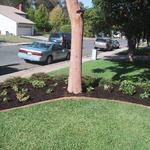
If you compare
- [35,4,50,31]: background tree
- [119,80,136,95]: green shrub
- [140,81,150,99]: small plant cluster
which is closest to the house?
[35,4,50,31]: background tree

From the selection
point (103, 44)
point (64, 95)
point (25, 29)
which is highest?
point (64, 95)

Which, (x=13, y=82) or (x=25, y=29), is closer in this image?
(x=13, y=82)

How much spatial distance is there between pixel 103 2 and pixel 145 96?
13887 mm

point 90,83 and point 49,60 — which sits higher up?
point 90,83

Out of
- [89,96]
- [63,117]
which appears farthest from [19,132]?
[89,96]

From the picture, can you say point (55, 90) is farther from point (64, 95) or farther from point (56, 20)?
point (56, 20)

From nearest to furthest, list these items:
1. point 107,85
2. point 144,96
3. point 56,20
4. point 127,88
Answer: point 144,96 < point 127,88 < point 107,85 < point 56,20

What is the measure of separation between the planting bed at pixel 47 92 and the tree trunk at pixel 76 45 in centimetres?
28

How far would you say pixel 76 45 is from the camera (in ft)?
38.3

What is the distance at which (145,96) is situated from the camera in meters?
11.6

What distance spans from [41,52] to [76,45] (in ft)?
45.8

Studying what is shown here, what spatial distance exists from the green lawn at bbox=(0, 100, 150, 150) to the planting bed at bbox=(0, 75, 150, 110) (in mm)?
626

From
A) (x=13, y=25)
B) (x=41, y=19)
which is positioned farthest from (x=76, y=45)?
(x=41, y=19)

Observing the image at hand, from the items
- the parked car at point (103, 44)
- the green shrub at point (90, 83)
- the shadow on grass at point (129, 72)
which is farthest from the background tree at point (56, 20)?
the green shrub at point (90, 83)
